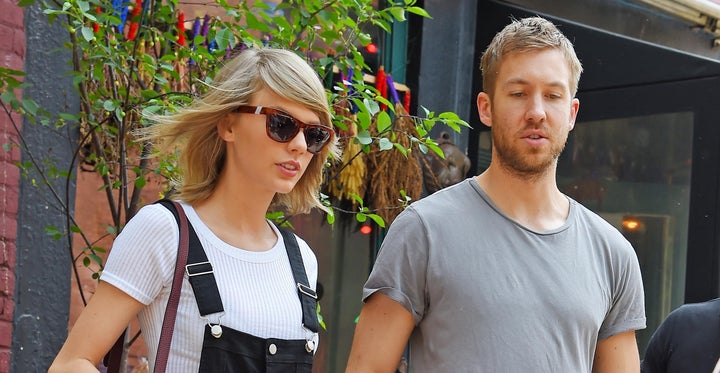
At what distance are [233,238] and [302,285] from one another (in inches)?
8.7

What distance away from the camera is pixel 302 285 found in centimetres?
271

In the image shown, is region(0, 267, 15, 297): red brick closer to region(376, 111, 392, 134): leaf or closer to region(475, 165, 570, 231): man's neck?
region(376, 111, 392, 134): leaf

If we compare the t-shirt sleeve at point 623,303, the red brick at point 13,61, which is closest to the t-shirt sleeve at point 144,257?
the t-shirt sleeve at point 623,303

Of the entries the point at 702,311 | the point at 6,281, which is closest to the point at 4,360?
the point at 6,281

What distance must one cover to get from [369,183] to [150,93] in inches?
105

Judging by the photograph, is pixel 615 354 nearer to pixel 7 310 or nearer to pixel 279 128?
pixel 279 128

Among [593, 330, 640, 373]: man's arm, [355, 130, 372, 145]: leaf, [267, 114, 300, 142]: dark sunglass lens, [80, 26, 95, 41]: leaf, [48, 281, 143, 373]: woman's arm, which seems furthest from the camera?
[355, 130, 372, 145]: leaf

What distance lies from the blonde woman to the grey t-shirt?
274 millimetres

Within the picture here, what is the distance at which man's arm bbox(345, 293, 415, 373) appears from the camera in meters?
2.54

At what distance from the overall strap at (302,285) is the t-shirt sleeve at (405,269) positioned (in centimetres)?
16

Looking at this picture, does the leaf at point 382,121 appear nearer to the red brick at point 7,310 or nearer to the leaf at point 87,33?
the leaf at point 87,33

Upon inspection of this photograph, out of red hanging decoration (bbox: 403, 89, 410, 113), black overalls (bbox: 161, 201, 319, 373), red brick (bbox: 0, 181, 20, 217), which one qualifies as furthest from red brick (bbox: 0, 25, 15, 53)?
red hanging decoration (bbox: 403, 89, 410, 113)

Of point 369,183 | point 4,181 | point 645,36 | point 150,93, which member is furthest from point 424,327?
point 645,36

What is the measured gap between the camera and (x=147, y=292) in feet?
7.91
